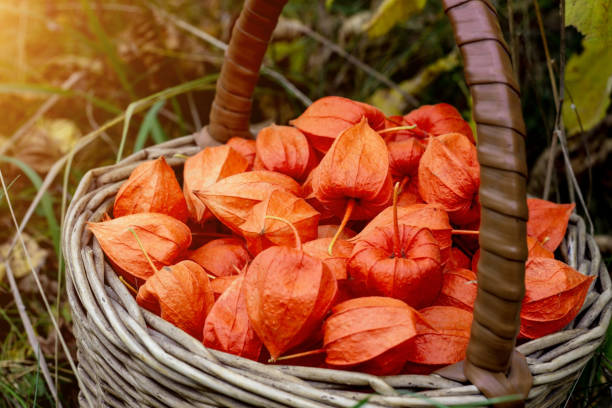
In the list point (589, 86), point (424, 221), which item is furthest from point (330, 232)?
point (589, 86)

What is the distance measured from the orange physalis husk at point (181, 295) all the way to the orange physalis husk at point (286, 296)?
0.11m

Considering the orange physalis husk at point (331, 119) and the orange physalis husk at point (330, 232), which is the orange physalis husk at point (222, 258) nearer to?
the orange physalis husk at point (330, 232)

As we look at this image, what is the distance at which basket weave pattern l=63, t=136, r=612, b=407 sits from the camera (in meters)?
0.75

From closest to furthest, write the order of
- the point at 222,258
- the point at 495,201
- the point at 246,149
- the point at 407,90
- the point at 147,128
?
the point at 495,201
the point at 222,258
the point at 246,149
the point at 147,128
the point at 407,90

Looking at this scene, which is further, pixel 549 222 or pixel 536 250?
pixel 549 222

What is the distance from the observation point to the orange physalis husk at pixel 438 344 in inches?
33.5

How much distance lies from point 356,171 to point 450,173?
0.59ft

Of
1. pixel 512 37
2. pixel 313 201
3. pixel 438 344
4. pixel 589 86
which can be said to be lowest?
pixel 438 344

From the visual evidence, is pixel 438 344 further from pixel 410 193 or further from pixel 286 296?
pixel 410 193

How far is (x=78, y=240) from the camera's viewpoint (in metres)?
1.00

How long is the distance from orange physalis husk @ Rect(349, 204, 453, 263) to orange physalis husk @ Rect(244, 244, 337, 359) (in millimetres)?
156

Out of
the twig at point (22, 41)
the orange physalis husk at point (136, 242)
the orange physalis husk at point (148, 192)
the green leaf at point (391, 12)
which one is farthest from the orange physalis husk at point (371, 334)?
the twig at point (22, 41)

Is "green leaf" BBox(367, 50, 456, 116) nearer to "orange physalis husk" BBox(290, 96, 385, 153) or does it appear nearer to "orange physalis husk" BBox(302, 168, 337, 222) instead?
"orange physalis husk" BBox(290, 96, 385, 153)

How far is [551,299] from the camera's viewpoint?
0.90 meters
